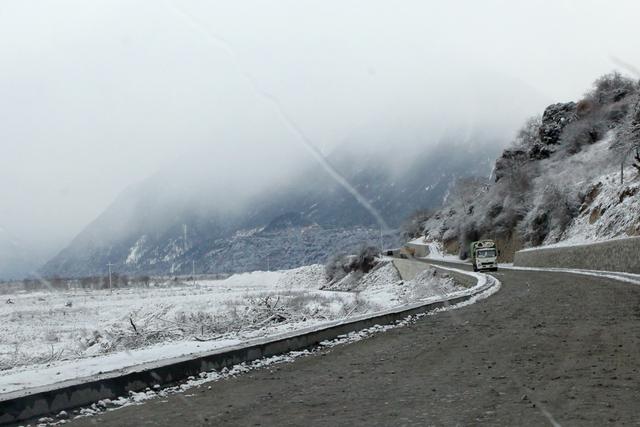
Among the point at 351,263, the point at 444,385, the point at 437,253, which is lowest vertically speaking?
the point at 351,263

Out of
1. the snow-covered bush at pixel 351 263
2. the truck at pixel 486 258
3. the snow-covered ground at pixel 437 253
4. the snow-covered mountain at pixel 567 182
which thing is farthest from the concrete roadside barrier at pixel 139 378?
the snow-covered bush at pixel 351 263

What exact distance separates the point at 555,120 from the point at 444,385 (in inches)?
3469

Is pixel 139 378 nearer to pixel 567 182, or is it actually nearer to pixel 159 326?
pixel 159 326

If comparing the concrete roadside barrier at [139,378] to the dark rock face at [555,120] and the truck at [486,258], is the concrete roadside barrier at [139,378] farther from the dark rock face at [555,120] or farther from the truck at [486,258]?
the dark rock face at [555,120]

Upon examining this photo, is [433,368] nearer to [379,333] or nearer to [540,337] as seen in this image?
[540,337]

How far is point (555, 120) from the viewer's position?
89.9 m

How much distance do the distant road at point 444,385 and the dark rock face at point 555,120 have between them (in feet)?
257

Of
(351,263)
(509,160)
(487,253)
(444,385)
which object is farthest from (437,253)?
(444,385)

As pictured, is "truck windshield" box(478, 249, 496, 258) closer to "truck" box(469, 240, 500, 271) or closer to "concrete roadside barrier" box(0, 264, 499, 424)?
"truck" box(469, 240, 500, 271)

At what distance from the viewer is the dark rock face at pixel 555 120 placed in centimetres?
8750

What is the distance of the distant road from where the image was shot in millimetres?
6703

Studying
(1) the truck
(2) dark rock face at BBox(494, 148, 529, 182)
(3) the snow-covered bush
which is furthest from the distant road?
(3) the snow-covered bush

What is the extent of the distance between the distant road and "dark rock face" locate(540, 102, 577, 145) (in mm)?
78283

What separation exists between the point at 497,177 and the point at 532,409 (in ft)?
319
